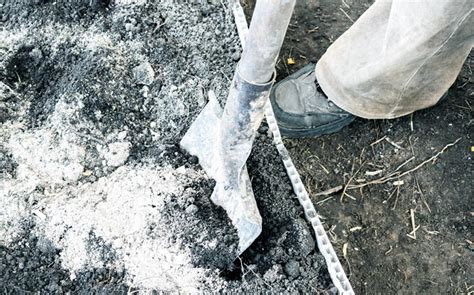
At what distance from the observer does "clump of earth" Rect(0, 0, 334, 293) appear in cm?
203

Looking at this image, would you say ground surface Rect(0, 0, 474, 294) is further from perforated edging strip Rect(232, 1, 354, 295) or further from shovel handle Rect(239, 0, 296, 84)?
shovel handle Rect(239, 0, 296, 84)

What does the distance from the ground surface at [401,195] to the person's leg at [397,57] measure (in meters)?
0.13

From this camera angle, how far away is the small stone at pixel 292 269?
2047 mm

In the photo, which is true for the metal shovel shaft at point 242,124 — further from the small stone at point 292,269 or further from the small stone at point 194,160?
the small stone at point 292,269

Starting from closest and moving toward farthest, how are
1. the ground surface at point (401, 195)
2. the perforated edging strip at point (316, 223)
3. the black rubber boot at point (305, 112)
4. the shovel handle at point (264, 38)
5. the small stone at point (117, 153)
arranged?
the shovel handle at point (264, 38) → the perforated edging strip at point (316, 223) → the small stone at point (117, 153) → the ground surface at point (401, 195) → the black rubber boot at point (305, 112)

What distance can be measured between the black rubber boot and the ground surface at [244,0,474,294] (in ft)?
0.15

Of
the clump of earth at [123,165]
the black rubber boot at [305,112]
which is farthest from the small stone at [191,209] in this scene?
the black rubber boot at [305,112]

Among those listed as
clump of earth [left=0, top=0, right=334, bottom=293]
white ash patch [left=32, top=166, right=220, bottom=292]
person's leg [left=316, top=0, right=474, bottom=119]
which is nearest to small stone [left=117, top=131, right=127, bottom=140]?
clump of earth [left=0, top=0, right=334, bottom=293]


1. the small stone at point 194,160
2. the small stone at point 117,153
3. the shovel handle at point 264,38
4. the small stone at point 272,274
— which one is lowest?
the small stone at point 272,274

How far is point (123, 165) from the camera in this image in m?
A: 2.23

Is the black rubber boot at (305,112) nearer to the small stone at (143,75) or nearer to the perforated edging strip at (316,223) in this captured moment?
the perforated edging strip at (316,223)

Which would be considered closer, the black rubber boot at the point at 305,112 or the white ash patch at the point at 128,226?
the white ash patch at the point at 128,226

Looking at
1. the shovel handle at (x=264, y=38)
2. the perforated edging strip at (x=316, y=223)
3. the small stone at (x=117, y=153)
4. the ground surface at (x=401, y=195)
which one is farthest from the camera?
the ground surface at (x=401, y=195)

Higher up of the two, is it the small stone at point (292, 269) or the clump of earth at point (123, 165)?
the clump of earth at point (123, 165)
